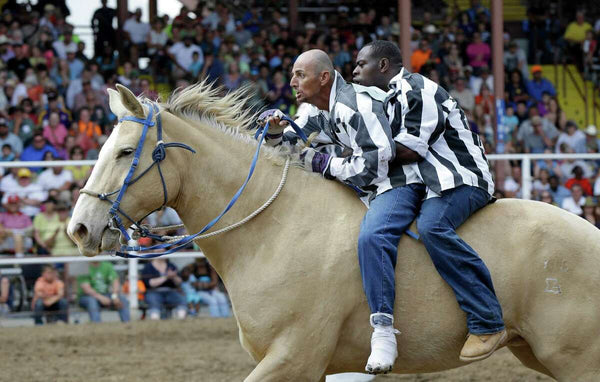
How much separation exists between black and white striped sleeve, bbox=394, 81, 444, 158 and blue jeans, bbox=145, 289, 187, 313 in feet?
20.5

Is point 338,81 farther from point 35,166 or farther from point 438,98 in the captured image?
point 35,166

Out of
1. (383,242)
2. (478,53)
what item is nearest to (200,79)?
(383,242)

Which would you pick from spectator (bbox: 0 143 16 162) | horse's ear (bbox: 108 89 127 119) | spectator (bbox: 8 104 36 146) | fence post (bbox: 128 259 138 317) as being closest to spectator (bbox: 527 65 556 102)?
fence post (bbox: 128 259 138 317)

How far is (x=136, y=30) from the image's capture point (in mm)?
14938

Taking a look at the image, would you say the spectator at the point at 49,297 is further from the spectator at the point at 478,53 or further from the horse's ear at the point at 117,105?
the spectator at the point at 478,53

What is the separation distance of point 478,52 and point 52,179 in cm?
882

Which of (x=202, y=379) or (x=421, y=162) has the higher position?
(x=421, y=162)

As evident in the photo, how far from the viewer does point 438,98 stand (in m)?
4.38

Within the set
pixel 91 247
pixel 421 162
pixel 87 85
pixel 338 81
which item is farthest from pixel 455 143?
pixel 87 85

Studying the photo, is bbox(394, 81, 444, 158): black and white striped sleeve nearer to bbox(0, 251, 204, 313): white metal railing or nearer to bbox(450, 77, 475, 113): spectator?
bbox(0, 251, 204, 313): white metal railing

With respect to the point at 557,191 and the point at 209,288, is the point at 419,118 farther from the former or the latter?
the point at 557,191

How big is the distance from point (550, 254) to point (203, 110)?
199cm

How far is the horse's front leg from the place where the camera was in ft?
13.4

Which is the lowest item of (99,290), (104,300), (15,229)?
(104,300)
